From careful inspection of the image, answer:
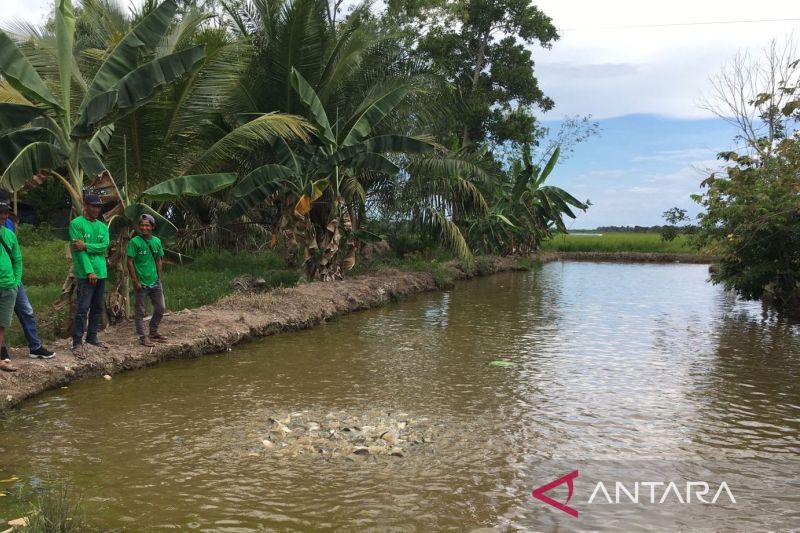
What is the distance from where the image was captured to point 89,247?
7.27 m

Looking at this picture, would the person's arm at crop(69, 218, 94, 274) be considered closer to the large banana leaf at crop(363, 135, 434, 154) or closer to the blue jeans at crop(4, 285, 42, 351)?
the blue jeans at crop(4, 285, 42, 351)

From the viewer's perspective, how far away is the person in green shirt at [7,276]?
21.0 feet

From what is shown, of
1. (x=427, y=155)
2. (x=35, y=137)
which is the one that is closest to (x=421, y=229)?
(x=427, y=155)

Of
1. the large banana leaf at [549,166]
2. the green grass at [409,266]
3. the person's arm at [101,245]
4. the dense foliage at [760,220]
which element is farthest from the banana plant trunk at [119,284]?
the large banana leaf at [549,166]

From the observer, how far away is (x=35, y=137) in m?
7.93

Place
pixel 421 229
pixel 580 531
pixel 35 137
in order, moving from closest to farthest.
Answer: pixel 580 531 → pixel 35 137 → pixel 421 229

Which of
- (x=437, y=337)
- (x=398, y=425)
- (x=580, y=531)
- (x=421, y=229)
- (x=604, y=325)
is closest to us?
(x=580, y=531)


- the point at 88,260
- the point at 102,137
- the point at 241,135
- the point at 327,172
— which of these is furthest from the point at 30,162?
the point at 327,172

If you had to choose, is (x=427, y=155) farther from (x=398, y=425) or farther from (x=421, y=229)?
(x=398, y=425)

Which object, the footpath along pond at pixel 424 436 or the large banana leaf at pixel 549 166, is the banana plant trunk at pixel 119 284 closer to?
the footpath along pond at pixel 424 436

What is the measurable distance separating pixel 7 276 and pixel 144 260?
1.86 meters

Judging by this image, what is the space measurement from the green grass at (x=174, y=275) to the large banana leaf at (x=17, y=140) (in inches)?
90.5

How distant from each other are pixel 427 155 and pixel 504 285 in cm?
607

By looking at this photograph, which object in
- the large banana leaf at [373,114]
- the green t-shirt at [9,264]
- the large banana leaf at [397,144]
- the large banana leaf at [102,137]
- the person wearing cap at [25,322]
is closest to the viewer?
the green t-shirt at [9,264]
